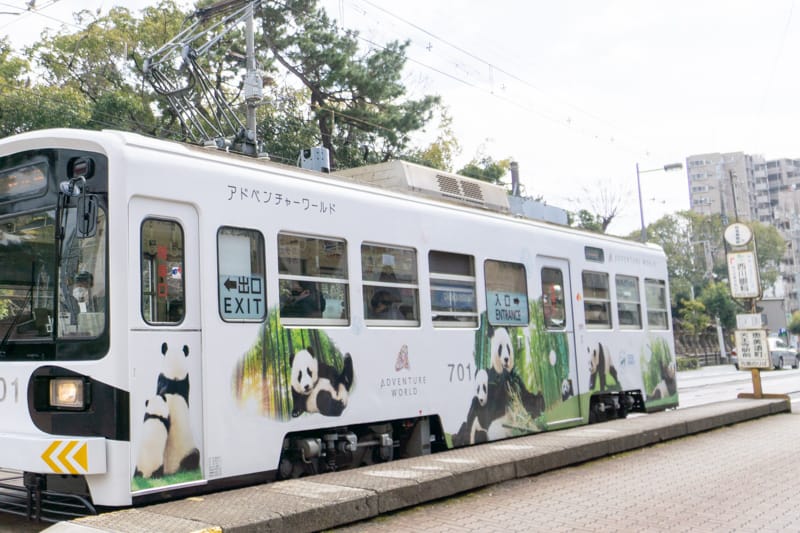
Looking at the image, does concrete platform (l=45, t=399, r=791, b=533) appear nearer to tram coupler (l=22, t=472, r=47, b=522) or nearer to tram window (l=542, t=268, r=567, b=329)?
tram coupler (l=22, t=472, r=47, b=522)

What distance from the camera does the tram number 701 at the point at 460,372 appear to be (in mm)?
8945

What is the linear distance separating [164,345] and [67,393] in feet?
2.53

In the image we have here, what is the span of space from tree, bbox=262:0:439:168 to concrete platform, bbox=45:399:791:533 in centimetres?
1993

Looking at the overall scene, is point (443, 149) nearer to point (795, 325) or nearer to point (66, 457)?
point (66, 457)

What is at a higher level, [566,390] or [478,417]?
[566,390]

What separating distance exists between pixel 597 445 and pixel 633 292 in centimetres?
498

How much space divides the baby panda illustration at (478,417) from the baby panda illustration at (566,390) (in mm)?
1902

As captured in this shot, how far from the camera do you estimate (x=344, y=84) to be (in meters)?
28.3

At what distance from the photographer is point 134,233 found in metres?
6.04

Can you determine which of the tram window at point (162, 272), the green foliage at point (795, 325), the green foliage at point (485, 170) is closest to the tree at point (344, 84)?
the green foliage at point (485, 170)

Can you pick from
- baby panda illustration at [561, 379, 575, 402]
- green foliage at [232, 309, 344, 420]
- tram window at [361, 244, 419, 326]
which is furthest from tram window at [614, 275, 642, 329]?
green foliage at [232, 309, 344, 420]

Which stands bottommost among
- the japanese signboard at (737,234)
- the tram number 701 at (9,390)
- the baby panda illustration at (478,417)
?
the baby panda illustration at (478,417)

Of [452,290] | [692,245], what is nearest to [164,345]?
[452,290]

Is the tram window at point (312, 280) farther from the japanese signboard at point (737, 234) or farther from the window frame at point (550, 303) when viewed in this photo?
the japanese signboard at point (737, 234)
